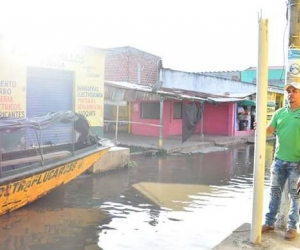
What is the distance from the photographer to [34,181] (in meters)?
6.55

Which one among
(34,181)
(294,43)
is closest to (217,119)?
(34,181)

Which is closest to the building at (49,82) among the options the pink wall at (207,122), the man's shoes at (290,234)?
the man's shoes at (290,234)

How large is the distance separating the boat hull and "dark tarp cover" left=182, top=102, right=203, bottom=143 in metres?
8.35

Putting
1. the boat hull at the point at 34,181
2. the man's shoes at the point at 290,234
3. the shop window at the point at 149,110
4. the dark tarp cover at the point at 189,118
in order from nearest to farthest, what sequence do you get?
the man's shoes at the point at 290,234 → the boat hull at the point at 34,181 → the dark tarp cover at the point at 189,118 → the shop window at the point at 149,110

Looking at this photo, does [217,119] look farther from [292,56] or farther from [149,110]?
[292,56]

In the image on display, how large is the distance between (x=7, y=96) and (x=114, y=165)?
3.50 m

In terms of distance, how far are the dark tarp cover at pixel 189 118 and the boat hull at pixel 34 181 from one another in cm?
835

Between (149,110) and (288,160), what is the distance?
15.5 meters

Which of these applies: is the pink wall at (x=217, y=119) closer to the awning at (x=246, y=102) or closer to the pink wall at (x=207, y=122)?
the pink wall at (x=207, y=122)

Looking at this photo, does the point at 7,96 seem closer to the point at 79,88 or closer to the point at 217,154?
the point at 79,88

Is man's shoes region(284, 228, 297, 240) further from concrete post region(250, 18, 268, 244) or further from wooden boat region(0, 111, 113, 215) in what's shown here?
wooden boat region(0, 111, 113, 215)

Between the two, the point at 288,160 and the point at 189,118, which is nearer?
the point at 288,160

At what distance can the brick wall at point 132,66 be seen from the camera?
2150 centimetres

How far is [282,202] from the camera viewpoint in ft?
15.4
